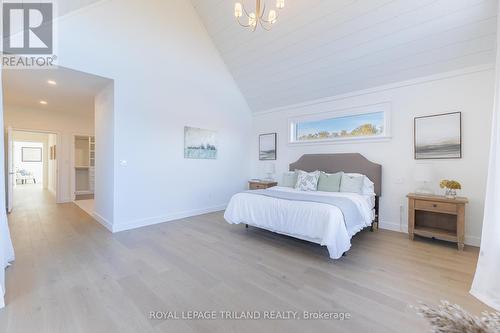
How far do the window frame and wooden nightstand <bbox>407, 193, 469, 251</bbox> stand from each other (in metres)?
1.28

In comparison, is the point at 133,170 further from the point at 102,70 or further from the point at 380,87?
the point at 380,87

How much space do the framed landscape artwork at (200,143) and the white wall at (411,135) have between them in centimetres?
225

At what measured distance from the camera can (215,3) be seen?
4344mm

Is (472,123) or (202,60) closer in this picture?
(472,123)

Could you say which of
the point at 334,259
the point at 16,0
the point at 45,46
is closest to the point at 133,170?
the point at 45,46

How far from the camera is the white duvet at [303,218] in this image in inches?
105

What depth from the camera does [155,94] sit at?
422 cm

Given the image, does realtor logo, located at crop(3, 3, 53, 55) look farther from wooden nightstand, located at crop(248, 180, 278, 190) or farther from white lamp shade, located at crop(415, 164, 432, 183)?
white lamp shade, located at crop(415, 164, 432, 183)

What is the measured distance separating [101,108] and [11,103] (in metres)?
2.91

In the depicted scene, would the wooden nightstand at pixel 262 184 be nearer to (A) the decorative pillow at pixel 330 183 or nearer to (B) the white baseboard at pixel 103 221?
(A) the decorative pillow at pixel 330 183

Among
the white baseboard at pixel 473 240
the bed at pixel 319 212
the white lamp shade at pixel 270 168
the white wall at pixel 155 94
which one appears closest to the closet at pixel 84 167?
the white wall at pixel 155 94

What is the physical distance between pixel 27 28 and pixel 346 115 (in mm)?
5249

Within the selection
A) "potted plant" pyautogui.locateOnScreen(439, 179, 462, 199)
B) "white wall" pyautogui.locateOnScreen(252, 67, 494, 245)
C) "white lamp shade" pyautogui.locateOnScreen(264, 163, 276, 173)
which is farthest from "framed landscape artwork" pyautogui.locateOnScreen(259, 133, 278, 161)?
"potted plant" pyautogui.locateOnScreen(439, 179, 462, 199)

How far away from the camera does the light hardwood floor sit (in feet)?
5.62
